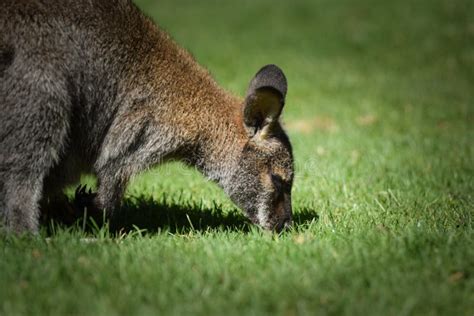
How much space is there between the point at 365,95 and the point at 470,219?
6.69m

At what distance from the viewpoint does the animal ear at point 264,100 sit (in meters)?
4.75

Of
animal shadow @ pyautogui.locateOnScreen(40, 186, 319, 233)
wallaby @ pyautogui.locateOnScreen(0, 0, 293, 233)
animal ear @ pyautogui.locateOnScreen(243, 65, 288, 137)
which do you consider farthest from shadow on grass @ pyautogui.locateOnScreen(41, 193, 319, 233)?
animal ear @ pyautogui.locateOnScreen(243, 65, 288, 137)

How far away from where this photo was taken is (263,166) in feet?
16.3

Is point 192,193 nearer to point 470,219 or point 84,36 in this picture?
point 84,36

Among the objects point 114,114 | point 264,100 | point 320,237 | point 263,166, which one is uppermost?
point 264,100

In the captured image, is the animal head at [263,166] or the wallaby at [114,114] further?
the animal head at [263,166]

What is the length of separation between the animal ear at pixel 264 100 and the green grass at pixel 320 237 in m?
0.87

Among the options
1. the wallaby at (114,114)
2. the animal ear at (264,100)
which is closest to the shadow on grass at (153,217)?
the wallaby at (114,114)

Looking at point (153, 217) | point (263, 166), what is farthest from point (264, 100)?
point (153, 217)

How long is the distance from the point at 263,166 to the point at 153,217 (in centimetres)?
114

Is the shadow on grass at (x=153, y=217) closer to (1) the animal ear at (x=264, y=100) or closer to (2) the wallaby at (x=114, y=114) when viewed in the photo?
(2) the wallaby at (x=114, y=114)

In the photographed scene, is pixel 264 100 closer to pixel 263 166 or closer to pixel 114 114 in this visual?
pixel 263 166

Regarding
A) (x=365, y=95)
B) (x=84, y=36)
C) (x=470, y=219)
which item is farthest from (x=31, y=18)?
(x=365, y=95)

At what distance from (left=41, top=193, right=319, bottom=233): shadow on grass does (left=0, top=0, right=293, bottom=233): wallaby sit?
200mm
